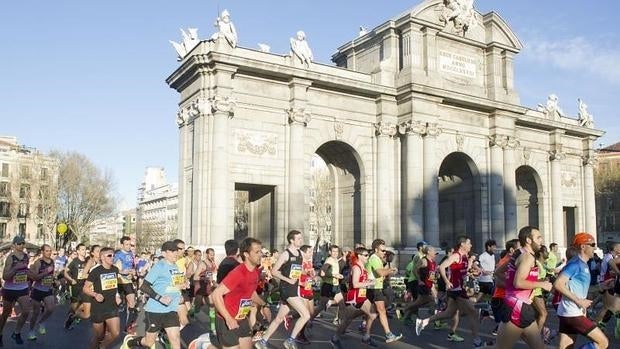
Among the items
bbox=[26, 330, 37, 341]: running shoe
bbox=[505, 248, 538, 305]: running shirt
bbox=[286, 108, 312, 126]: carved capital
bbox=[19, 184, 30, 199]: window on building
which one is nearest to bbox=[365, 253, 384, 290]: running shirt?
bbox=[505, 248, 538, 305]: running shirt

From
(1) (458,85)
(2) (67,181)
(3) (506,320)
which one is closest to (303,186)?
(1) (458,85)

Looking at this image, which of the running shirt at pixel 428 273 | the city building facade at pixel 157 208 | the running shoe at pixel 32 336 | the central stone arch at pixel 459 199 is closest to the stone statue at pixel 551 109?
the central stone arch at pixel 459 199

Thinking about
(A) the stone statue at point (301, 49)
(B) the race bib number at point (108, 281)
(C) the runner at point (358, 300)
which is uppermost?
(A) the stone statue at point (301, 49)

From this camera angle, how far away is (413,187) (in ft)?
88.9

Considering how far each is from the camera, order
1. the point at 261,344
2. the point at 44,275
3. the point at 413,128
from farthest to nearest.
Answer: the point at 413,128 → the point at 44,275 → the point at 261,344

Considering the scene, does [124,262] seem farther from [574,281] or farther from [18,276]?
[574,281]

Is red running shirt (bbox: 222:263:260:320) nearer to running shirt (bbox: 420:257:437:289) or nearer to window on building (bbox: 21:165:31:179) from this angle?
running shirt (bbox: 420:257:437:289)

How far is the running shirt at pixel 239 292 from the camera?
7215 mm

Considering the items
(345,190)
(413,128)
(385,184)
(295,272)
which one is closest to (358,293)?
(295,272)

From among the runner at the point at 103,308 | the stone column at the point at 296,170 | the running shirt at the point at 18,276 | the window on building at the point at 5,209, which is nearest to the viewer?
the runner at the point at 103,308

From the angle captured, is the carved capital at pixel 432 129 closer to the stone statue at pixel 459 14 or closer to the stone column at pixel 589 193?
the stone statue at pixel 459 14

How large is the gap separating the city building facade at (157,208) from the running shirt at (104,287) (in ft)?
278

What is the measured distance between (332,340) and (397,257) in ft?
50.2

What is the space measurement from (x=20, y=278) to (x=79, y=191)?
44.4 metres
